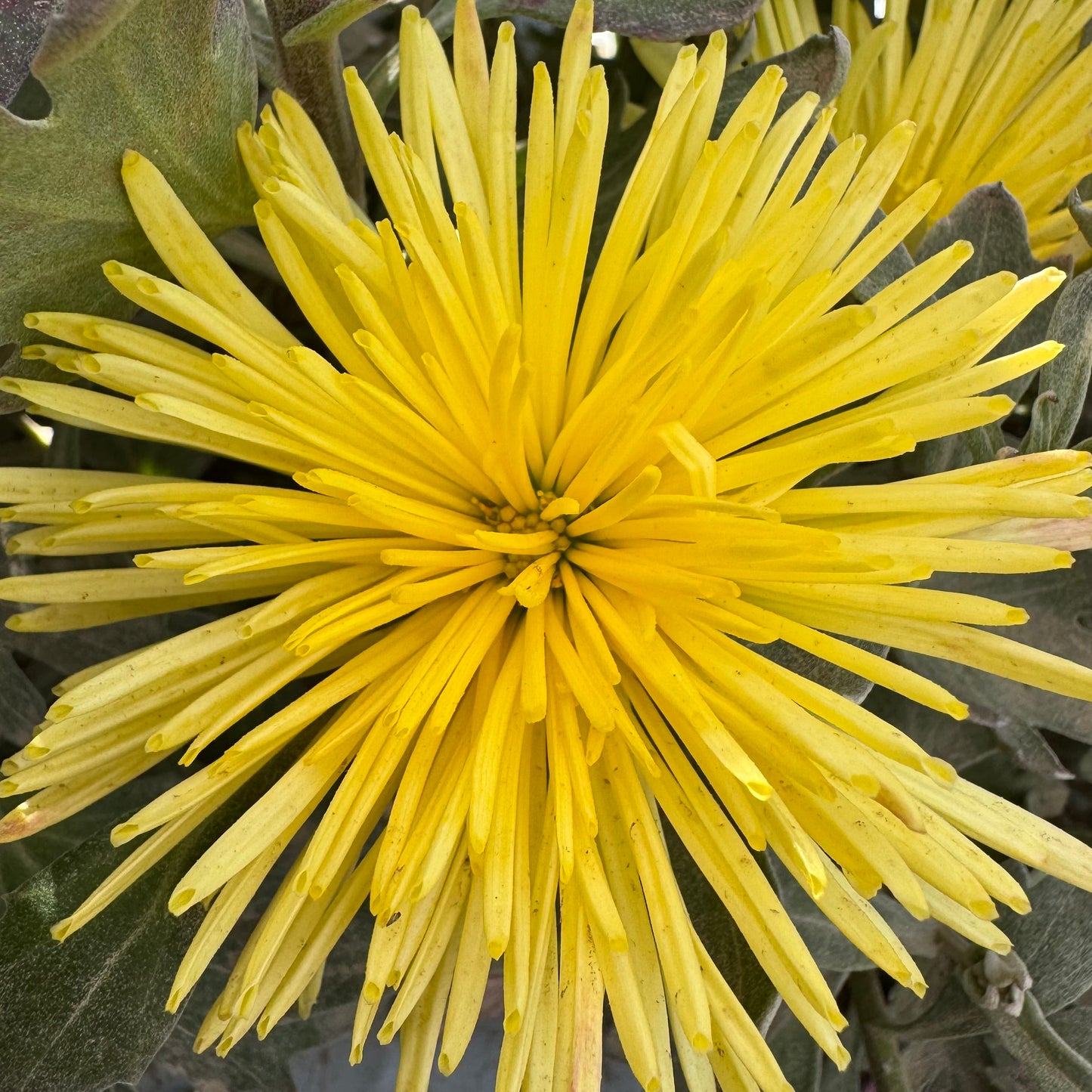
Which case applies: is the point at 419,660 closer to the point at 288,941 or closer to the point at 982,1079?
the point at 288,941

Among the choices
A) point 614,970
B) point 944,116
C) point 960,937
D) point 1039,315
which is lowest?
point 960,937

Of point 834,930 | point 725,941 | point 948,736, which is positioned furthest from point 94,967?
point 948,736

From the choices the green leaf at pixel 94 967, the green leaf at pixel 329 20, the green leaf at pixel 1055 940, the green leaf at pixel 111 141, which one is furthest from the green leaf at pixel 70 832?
the green leaf at pixel 1055 940

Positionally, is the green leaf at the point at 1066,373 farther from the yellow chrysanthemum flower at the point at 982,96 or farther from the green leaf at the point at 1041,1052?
the green leaf at the point at 1041,1052

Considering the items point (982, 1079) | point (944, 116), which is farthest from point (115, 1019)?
point (944, 116)

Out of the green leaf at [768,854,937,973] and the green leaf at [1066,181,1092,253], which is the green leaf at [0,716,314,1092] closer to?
the green leaf at [768,854,937,973]

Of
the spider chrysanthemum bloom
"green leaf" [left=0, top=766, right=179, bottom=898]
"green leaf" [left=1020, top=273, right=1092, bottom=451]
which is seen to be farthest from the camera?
"green leaf" [left=0, top=766, right=179, bottom=898]

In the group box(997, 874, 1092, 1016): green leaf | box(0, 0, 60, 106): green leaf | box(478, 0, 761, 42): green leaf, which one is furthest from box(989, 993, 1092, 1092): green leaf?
box(0, 0, 60, 106): green leaf
